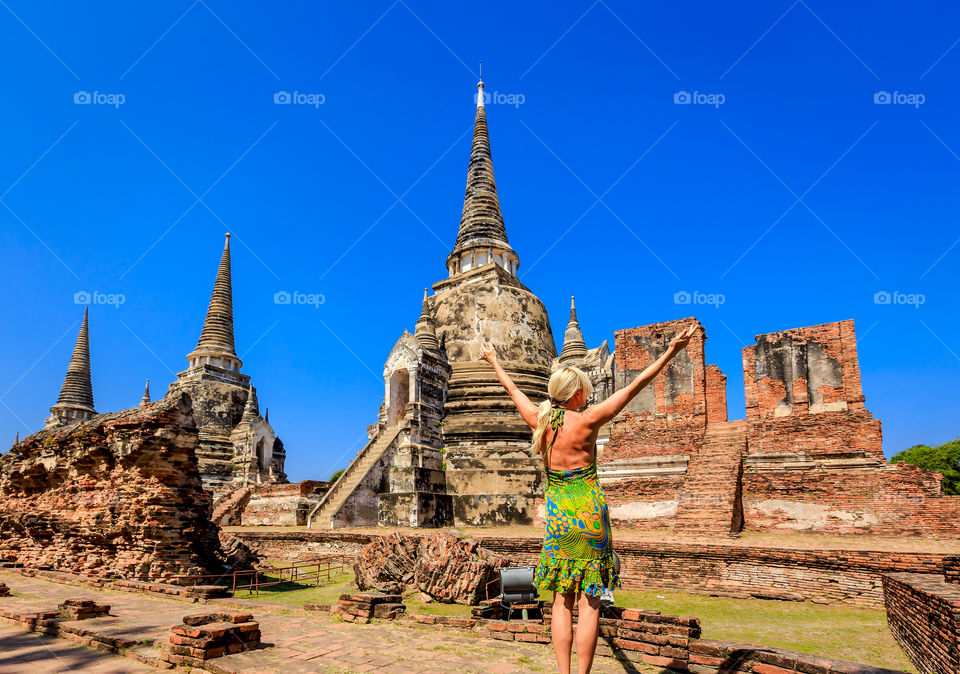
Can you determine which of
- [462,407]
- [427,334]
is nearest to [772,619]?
[462,407]

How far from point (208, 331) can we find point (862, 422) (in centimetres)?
2978

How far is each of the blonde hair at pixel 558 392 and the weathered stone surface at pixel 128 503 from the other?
8.34 meters

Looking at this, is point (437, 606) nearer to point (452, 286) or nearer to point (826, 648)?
point (826, 648)

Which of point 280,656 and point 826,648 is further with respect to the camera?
point 826,648

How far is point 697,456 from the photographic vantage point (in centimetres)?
1438

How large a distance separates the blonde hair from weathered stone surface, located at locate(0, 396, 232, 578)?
27.4 feet

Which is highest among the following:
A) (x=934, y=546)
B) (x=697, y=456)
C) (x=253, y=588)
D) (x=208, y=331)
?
(x=208, y=331)

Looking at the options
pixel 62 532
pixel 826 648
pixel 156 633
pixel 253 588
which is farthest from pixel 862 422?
pixel 62 532

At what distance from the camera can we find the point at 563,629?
336 centimetres

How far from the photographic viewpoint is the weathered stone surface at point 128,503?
973cm

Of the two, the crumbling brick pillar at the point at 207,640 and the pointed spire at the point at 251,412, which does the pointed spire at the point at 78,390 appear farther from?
the crumbling brick pillar at the point at 207,640

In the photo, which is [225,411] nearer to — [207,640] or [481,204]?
[481,204]

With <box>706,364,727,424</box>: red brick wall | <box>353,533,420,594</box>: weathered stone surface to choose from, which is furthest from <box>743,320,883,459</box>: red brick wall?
<box>353,533,420,594</box>: weathered stone surface

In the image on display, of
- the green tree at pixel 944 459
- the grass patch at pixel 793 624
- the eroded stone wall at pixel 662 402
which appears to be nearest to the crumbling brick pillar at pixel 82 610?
the grass patch at pixel 793 624
